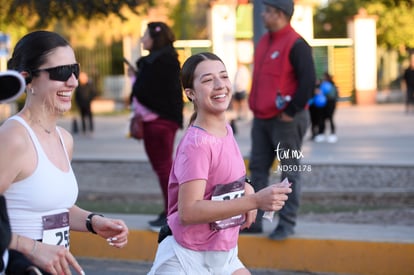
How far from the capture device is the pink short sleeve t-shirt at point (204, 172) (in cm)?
384

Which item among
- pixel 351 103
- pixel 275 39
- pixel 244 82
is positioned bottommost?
pixel 351 103

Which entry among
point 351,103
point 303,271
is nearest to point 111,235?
point 303,271

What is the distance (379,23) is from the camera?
41188 millimetres

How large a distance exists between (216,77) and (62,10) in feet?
27.5

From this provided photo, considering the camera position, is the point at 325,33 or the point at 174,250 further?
the point at 325,33

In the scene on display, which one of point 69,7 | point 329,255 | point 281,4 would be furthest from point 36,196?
point 69,7

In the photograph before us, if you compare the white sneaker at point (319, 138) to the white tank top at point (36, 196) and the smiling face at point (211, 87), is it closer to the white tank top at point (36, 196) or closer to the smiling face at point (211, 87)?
the smiling face at point (211, 87)

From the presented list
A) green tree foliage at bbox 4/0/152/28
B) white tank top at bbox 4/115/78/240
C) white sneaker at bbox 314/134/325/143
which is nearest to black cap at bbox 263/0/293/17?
white tank top at bbox 4/115/78/240

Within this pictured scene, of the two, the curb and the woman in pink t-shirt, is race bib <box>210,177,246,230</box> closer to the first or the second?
the woman in pink t-shirt

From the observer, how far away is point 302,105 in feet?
22.6

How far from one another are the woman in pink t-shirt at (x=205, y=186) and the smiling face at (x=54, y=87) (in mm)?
658

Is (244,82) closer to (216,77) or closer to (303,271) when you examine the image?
(303,271)

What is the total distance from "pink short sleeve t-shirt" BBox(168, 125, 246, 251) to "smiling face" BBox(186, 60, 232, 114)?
0.13 metres

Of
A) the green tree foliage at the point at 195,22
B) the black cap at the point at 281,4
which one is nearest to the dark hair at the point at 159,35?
the black cap at the point at 281,4
